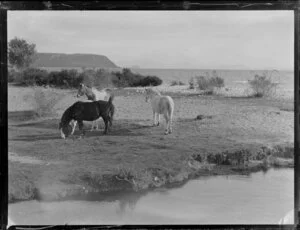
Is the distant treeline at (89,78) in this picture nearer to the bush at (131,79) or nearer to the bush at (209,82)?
the bush at (131,79)

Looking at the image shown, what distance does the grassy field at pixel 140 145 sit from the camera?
3.11m

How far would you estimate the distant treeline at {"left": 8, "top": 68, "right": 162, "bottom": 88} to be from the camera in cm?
317

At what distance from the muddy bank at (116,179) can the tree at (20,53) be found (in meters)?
0.69

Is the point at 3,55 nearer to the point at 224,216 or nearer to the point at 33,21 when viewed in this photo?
the point at 33,21

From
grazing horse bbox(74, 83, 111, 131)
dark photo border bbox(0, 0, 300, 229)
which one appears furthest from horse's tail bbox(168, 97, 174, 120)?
dark photo border bbox(0, 0, 300, 229)

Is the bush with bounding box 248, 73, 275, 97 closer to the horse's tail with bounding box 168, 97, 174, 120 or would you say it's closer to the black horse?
the horse's tail with bounding box 168, 97, 174, 120

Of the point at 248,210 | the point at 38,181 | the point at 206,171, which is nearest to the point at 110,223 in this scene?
the point at 38,181

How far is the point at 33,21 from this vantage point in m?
3.10

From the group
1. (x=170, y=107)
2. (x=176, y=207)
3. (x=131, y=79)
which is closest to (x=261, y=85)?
(x=170, y=107)

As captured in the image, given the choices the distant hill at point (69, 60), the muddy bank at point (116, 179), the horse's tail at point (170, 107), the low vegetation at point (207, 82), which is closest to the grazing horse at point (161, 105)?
the horse's tail at point (170, 107)

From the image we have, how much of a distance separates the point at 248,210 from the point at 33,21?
2114 millimetres

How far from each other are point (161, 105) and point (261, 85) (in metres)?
0.77

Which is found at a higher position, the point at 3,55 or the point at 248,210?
the point at 3,55

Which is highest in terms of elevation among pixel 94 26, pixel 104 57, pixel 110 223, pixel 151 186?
pixel 94 26
